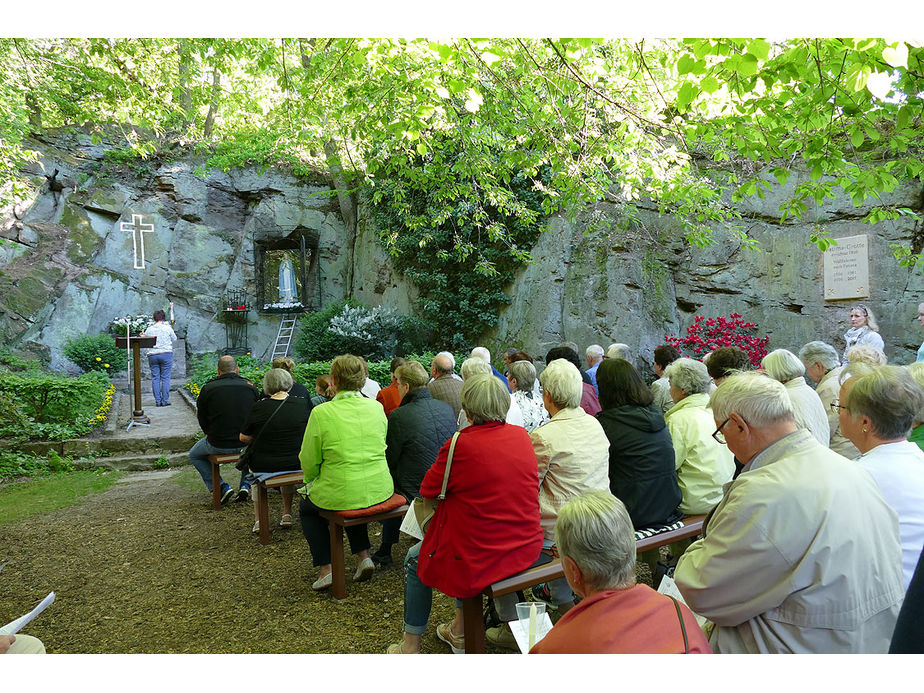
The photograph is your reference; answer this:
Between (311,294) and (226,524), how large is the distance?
13360 millimetres

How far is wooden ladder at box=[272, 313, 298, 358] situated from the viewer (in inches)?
667

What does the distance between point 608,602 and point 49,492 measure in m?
7.26

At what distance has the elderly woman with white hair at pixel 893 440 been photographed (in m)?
1.99

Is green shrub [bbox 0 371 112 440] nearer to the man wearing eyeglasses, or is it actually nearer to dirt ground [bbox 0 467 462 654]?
dirt ground [bbox 0 467 462 654]

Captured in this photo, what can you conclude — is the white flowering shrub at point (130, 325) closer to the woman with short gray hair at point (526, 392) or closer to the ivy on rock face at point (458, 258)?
the ivy on rock face at point (458, 258)

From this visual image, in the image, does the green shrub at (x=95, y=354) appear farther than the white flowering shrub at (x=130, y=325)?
Yes

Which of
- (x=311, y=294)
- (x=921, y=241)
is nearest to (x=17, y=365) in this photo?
(x=311, y=294)

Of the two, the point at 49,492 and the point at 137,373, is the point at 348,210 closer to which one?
the point at 137,373

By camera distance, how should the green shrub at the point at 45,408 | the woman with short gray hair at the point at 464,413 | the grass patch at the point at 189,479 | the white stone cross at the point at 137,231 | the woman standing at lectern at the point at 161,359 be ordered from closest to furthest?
the woman with short gray hair at the point at 464,413
the grass patch at the point at 189,479
the green shrub at the point at 45,408
the woman standing at lectern at the point at 161,359
the white stone cross at the point at 137,231

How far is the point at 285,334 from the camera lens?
56.6ft

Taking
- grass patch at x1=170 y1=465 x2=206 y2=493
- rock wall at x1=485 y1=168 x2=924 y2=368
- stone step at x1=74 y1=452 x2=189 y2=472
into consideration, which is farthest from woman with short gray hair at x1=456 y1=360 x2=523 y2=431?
rock wall at x1=485 y1=168 x2=924 y2=368

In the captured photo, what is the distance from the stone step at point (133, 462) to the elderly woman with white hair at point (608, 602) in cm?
766

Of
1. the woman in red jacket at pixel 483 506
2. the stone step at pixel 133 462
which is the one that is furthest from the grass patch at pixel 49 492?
the woman in red jacket at pixel 483 506

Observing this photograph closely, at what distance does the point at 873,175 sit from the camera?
3.73m
